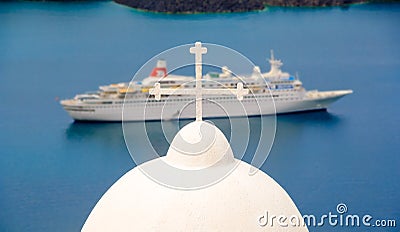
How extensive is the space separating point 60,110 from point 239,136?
13198 millimetres

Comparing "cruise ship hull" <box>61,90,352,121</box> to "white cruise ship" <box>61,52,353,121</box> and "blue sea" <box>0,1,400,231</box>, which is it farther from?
"blue sea" <box>0,1,400,231</box>

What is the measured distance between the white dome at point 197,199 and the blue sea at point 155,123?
5.39 metres

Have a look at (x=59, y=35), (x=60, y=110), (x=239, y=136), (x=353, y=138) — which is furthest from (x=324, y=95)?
(x=239, y=136)

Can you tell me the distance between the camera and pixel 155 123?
37.3 ft

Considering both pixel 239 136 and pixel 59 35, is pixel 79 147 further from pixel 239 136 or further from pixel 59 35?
pixel 239 136

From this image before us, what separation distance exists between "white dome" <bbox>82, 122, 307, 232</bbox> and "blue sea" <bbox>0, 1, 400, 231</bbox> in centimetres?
539

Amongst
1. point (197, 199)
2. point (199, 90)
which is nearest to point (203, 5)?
point (199, 90)

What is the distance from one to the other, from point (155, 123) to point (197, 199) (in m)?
8.44

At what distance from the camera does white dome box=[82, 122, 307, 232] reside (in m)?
2.93

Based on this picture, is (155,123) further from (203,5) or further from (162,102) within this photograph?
(203,5)

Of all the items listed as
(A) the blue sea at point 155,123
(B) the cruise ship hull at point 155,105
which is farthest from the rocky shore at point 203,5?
(B) the cruise ship hull at point 155,105

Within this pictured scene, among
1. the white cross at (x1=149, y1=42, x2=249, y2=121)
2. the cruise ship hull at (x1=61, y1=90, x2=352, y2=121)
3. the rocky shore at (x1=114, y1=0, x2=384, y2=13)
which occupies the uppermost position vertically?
the rocky shore at (x1=114, y1=0, x2=384, y2=13)

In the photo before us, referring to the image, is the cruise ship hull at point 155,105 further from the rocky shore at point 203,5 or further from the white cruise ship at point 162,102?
the rocky shore at point 203,5

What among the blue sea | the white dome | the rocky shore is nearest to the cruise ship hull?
the blue sea
